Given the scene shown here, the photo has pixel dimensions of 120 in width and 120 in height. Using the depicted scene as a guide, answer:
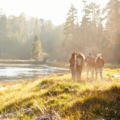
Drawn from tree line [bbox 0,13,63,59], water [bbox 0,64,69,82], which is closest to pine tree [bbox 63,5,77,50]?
water [bbox 0,64,69,82]

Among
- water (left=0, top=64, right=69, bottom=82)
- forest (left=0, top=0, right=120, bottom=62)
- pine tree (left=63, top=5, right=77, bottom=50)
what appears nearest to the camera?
water (left=0, top=64, right=69, bottom=82)

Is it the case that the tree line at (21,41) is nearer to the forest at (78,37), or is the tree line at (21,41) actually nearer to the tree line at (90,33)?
the forest at (78,37)

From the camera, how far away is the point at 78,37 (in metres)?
49.4

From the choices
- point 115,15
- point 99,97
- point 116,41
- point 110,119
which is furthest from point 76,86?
point 115,15

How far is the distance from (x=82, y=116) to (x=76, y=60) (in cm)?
599

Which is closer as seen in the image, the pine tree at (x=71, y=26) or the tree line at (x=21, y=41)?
the pine tree at (x=71, y=26)

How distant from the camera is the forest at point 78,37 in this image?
33.6m

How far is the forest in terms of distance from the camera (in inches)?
1323

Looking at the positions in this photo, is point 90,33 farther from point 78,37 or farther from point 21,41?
point 21,41

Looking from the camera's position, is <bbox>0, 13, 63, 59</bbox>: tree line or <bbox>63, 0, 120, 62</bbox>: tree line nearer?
<bbox>63, 0, 120, 62</bbox>: tree line

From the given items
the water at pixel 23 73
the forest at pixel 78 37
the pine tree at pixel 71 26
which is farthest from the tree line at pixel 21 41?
the water at pixel 23 73

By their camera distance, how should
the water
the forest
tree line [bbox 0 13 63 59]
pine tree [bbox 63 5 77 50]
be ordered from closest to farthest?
1. the water
2. the forest
3. pine tree [bbox 63 5 77 50]
4. tree line [bbox 0 13 63 59]

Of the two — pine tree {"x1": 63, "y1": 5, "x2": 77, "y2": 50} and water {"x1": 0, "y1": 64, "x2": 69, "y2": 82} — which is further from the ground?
pine tree {"x1": 63, "y1": 5, "x2": 77, "y2": 50}

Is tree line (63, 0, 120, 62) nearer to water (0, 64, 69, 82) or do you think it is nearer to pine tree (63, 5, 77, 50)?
pine tree (63, 5, 77, 50)
